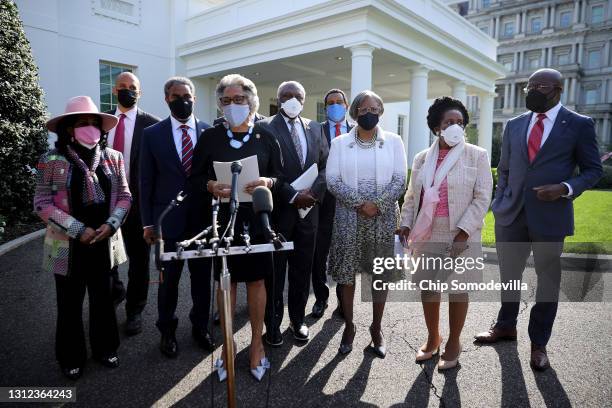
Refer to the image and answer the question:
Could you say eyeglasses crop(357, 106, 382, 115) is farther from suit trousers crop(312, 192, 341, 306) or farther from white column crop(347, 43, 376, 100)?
white column crop(347, 43, 376, 100)

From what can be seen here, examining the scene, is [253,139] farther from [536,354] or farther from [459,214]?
[536,354]

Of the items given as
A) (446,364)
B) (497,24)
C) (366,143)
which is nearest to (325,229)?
(366,143)

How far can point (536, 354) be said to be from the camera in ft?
10.8

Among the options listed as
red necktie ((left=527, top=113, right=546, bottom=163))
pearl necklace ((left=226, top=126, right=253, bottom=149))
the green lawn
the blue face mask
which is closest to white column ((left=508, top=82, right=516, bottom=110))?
the green lawn

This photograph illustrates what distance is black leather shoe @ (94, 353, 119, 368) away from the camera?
3221 millimetres

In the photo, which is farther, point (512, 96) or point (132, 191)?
point (512, 96)

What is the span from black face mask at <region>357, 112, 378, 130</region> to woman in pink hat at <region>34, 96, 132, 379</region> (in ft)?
6.59

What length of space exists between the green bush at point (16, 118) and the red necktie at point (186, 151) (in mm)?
5455

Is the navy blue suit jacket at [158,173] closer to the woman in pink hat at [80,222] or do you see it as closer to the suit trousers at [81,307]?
the woman in pink hat at [80,222]

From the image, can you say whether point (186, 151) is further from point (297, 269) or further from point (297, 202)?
point (297, 269)

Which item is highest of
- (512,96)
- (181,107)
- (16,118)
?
(512,96)

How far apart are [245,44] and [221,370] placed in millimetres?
12304

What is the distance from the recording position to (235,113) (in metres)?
3.00

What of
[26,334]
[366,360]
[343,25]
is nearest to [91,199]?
Answer: [26,334]
